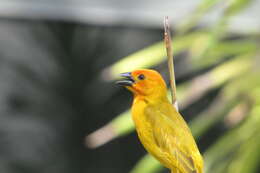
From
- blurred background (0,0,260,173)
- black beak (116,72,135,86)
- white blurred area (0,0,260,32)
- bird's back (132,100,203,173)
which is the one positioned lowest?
blurred background (0,0,260,173)

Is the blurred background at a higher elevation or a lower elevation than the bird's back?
lower

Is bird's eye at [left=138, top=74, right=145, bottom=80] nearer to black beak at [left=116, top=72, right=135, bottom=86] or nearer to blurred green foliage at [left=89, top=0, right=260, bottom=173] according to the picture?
black beak at [left=116, top=72, right=135, bottom=86]

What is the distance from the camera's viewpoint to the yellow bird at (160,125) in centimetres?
142

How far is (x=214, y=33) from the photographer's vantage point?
3094 millimetres

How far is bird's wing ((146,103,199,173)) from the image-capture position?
55.0 inches

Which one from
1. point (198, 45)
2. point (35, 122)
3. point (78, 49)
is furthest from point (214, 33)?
point (35, 122)

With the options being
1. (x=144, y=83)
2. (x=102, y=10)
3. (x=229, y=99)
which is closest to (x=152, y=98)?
(x=144, y=83)

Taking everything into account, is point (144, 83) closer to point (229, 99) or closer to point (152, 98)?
point (152, 98)

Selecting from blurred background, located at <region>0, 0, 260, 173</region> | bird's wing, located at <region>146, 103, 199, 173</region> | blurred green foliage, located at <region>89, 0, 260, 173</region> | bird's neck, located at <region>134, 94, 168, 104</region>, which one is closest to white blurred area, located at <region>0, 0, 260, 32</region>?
blurred background, located at <region>0, 0, 260, 173</region>

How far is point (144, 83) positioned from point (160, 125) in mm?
127

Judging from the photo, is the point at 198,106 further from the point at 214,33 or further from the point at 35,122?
the point at 214,33

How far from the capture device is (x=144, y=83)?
1653mm

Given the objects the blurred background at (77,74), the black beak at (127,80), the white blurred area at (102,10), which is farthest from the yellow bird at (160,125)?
the white blurred area at (102,10)

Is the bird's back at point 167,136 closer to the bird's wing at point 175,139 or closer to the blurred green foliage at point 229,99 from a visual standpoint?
the bird's wing at point 175,139
